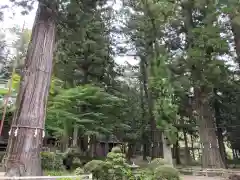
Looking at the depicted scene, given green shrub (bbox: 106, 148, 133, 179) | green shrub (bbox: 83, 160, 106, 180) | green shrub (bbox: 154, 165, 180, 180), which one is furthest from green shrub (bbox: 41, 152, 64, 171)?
green shrub (bbox: 154, 165, 180, 180)

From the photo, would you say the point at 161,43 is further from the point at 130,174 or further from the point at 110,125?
the point at 130,174

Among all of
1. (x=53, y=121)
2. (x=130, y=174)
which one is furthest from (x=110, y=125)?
(x=130, y=174)

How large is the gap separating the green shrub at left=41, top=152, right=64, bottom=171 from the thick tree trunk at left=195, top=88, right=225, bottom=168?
7948mm

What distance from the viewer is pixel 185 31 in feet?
51.6

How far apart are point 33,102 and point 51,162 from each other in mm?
5891

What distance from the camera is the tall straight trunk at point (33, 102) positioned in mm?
6309

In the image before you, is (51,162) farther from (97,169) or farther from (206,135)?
(206,135)

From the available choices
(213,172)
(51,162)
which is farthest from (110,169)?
(213,172)

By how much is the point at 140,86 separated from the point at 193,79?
1331 cm

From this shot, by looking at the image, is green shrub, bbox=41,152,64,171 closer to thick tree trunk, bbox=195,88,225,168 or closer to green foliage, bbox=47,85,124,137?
green foliage, bbox=47,85,124,137

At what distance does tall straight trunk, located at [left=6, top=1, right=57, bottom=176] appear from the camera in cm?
631

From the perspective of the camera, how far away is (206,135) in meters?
13.9

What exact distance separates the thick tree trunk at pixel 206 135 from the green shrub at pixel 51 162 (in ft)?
26.1

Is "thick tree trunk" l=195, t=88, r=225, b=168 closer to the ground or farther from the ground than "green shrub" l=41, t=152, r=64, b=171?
farther from the ground
